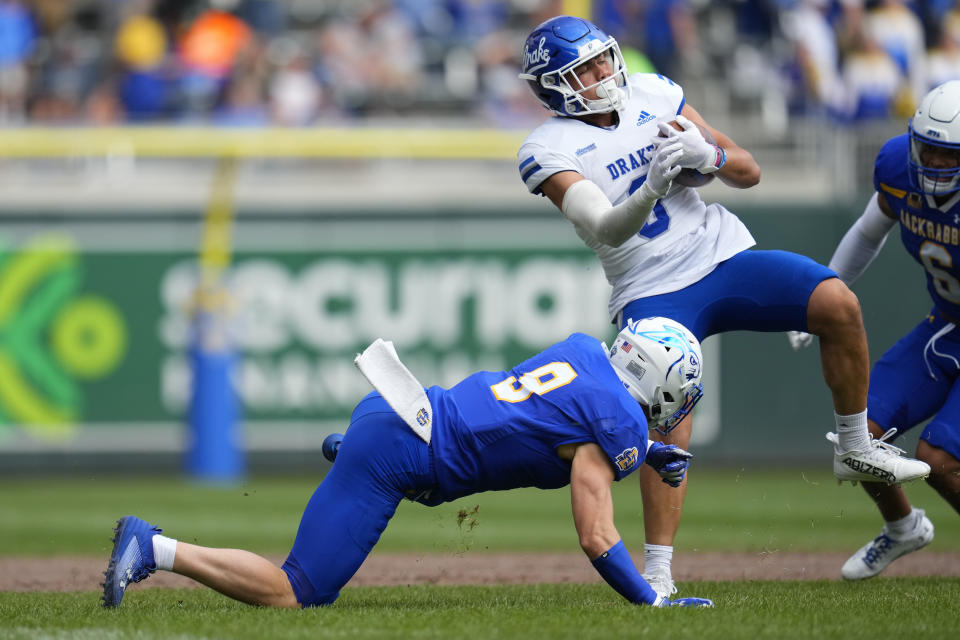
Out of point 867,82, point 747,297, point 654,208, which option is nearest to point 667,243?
point 654,208

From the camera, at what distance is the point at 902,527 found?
675 centimetres

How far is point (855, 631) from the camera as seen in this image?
4852 millimetres

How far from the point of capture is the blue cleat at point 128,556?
5152mm

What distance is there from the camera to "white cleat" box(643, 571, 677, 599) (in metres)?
6.10

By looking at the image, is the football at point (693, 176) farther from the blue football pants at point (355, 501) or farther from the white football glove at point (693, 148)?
the blue football pants at point (355, 501)

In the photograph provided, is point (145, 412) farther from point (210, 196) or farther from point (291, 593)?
point (291, 593)

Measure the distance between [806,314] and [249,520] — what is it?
508cm

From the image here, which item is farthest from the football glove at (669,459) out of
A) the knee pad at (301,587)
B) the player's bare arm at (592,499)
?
the knee pad at (301,587)

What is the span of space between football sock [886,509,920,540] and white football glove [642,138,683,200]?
2.33m

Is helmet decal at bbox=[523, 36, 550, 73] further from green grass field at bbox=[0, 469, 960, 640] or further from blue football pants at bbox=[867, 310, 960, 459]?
green grass field at bbox=[0, 469, 960, 640]

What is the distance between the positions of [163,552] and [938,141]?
3.61 metres

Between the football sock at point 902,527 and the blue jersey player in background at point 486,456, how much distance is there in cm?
171

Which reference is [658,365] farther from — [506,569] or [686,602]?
[506,569]

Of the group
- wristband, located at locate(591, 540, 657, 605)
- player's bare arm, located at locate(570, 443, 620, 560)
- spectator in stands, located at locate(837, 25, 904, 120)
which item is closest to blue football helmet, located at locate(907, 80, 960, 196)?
player's bare arm, located at locate(570, 443, 620, 560)
